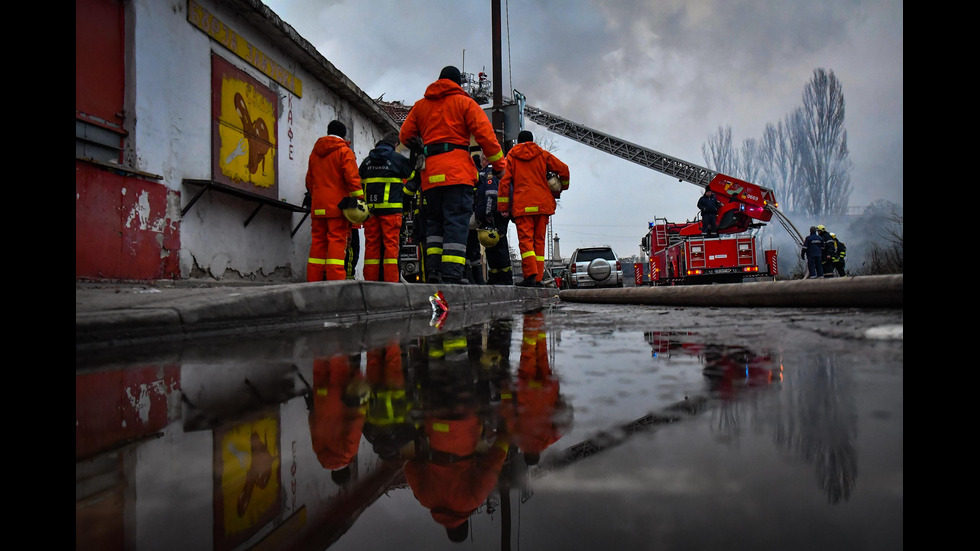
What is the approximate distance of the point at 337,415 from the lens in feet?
2.99

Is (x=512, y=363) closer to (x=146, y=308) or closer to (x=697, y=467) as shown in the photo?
(x=697, y=467)

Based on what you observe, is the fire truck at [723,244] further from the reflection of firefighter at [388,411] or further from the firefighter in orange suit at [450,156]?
the reflection of firefighter at [388,411]

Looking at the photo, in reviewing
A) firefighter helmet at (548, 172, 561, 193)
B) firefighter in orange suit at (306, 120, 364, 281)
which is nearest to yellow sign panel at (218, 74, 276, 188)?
firefighter in orange suit at (306, 120, 364, 281)

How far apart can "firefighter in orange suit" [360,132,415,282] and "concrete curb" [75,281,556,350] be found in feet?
6.91

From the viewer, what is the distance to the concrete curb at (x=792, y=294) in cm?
255

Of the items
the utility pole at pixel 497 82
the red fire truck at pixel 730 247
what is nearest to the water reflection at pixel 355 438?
the utility pole at pixel 497 82

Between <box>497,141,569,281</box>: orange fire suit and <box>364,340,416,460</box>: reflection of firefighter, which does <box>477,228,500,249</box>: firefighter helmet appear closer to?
<box>497,141,569,281</box>: orange fire suit

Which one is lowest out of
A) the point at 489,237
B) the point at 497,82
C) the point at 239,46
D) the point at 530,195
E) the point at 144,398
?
the point at 144,398

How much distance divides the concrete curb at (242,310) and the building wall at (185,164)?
8.78ft

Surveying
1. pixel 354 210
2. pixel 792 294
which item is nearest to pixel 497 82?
pixel 354 210

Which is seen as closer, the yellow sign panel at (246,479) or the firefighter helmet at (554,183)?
the yellow sign panel at (246,479)

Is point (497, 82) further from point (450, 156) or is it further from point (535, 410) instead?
point (535, 410)

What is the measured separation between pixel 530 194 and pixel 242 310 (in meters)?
4.76
